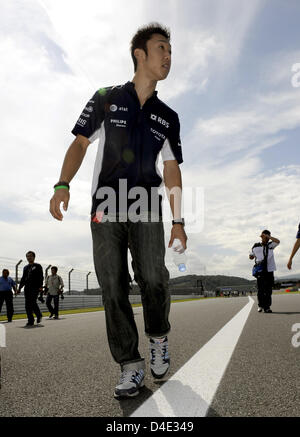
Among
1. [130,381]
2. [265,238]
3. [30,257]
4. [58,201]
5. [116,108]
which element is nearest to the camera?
[130,381]

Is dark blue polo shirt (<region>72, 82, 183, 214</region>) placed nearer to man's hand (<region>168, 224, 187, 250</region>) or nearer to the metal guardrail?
man's hand (<region>168, 224, 187, 250</region>)

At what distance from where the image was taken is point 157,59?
3.22m

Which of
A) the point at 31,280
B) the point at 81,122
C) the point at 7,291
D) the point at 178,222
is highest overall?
the point at 81,122

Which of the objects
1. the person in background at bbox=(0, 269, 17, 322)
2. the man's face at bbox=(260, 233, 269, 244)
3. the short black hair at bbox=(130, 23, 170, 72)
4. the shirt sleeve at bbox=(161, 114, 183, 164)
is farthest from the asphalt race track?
the person in background at bbox=(0, 269, 17, 322)

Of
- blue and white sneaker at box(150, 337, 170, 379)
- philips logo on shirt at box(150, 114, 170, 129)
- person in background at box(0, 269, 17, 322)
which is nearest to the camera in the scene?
blue and white sneaker at box(150, 337, 170, 379)

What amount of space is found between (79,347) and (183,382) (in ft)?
8.15

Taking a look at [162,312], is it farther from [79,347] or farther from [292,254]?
[292,254]

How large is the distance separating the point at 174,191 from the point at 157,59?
0.97 metres

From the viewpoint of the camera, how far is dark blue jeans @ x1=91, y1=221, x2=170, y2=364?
290 cm

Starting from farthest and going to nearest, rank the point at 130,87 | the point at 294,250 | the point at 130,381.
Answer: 1. the point at 294,250
2. the point at 130,87
3. the point at 130,381

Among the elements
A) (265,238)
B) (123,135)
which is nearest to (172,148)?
(123,135)

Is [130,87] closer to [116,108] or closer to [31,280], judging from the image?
[116,108]
